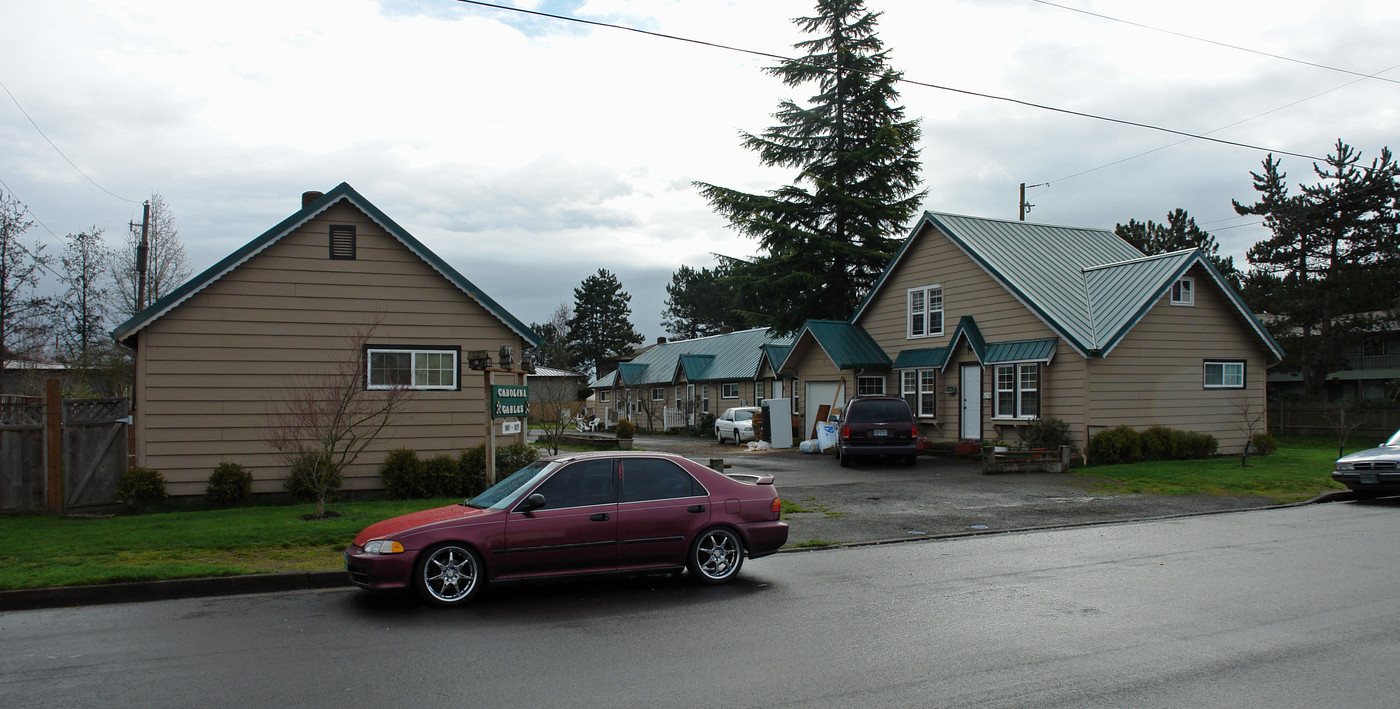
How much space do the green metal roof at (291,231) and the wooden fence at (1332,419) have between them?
30181mm

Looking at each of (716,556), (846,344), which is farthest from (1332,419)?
(716,556)

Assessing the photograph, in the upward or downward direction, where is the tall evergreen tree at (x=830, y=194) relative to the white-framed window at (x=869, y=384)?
upward

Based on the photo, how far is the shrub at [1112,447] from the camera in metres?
22.5

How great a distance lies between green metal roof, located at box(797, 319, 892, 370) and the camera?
1134 inches

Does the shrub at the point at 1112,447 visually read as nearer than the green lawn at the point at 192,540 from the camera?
No

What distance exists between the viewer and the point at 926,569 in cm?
1030

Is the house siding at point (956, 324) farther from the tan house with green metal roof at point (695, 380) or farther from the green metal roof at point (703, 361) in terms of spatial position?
the green metal roof at point (703, 361)

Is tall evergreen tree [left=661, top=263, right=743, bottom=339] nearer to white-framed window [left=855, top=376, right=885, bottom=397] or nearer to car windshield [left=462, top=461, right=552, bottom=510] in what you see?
white-framed window [left=855, top=376, right=885, bottom=397]

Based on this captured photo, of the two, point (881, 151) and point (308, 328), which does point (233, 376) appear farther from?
point (881, 151)

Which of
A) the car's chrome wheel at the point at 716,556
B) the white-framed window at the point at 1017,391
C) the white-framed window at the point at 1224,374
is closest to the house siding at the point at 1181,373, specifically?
the white-framed window at the point at 1224,374

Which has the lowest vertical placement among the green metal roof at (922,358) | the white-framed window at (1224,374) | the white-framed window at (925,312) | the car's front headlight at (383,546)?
the car's front headlight at (383,546)

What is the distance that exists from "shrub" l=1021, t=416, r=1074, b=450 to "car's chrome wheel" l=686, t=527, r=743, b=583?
15.4 m

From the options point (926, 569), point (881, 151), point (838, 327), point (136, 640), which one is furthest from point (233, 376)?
point (881, 151)

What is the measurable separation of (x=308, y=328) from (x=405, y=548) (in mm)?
9783
